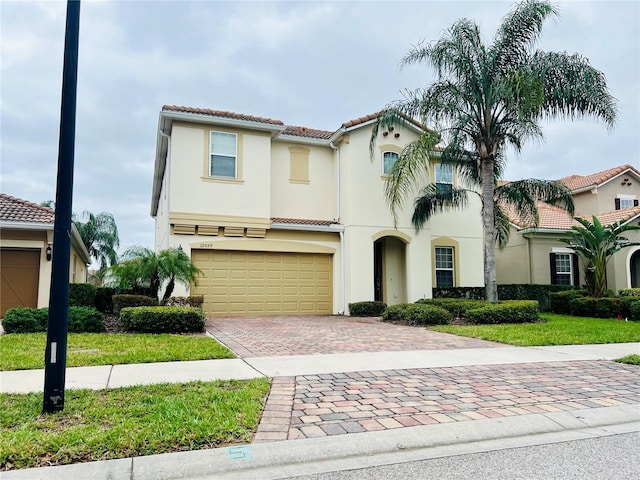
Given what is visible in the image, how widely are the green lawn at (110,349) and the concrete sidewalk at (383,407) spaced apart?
0.47 metres

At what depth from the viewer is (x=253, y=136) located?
56.7ft

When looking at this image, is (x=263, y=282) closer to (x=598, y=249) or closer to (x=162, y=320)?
(x=162, y=320)

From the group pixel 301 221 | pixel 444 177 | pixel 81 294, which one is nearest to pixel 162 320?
pixel 81 294

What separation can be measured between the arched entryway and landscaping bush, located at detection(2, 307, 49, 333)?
12079mm

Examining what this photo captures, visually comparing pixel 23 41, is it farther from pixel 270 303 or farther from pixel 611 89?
pixel 611 89

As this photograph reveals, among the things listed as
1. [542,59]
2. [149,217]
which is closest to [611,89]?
[542,59]

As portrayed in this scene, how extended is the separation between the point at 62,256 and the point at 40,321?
8145 mm

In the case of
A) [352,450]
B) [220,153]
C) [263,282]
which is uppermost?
[220,153]

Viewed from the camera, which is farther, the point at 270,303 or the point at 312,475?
the point at 270,303

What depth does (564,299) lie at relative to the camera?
744 inches

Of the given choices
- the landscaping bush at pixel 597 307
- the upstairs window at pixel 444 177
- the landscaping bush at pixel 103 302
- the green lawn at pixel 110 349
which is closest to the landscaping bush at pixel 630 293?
Answer: the landscaping bush at pixel 597 307

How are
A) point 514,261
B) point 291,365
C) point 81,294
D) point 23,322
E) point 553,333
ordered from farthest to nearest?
point 514,261
point 81,294
point 553,333
point 23,322
point 291,365

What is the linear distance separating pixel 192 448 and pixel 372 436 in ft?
5.12

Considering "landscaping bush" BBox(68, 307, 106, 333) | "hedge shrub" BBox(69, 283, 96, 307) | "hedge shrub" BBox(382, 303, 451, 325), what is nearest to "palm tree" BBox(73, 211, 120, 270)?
"hedge shrub" BBox(69, 283, 96, 307)
